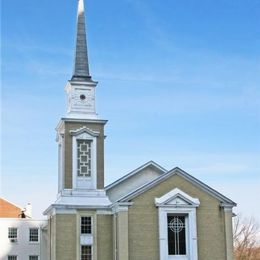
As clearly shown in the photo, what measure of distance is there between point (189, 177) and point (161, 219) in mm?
3483

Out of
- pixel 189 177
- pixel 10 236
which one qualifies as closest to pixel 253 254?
pixel 10 236

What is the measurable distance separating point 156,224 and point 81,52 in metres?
13.5

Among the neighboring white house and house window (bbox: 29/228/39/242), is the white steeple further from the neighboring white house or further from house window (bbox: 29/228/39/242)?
house window (bbox: 29/228/39/242)

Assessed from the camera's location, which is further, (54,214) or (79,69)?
(79,69)

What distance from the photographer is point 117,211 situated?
42.9 m

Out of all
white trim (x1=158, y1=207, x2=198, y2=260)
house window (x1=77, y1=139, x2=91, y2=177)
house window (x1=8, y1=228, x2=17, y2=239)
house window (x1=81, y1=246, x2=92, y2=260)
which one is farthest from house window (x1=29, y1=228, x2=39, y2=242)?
white trim (x1=158, y1=207, x2=198, y2=260)

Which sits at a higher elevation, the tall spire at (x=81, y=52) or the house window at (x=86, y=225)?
the tall spire at (x=81, y=52)

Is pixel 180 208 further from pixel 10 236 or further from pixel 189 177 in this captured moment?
pixel 10 236

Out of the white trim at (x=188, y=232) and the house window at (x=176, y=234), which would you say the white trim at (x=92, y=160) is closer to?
the white trim at (x=188, y=232)

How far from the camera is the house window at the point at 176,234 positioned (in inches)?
1709

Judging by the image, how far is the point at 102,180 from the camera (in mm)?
44938

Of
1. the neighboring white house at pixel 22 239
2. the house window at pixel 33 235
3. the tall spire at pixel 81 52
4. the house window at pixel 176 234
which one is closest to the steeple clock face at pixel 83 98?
the tall spire at pixel 81 52

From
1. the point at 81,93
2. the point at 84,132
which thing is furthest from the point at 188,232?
the point at 81,93

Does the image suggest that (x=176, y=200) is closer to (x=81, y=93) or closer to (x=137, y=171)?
(x=137, y=171)
